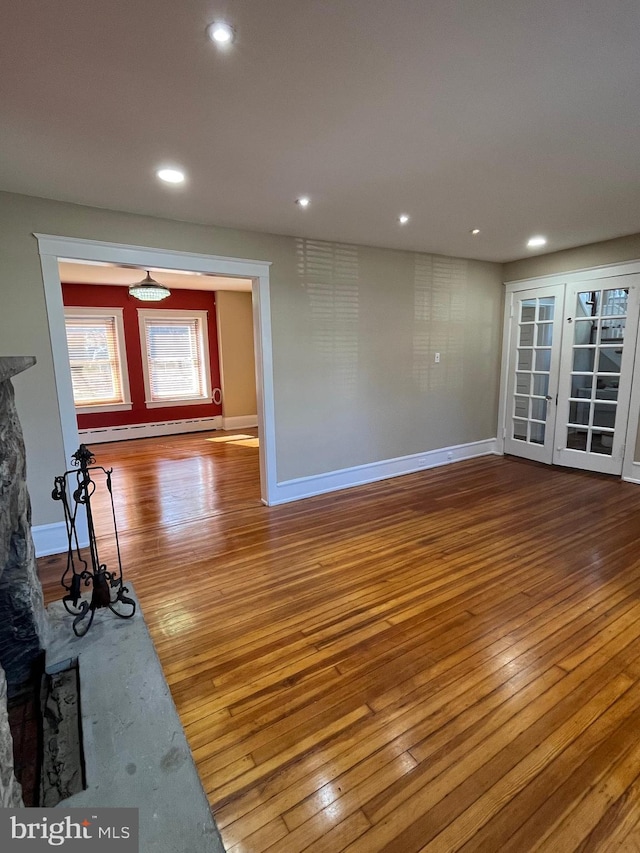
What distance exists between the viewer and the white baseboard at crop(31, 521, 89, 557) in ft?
10.1

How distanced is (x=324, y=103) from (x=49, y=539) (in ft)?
11.0

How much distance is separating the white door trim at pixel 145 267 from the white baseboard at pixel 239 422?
12.9 ft

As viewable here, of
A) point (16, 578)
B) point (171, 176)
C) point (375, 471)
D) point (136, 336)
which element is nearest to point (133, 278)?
point (136, 336)

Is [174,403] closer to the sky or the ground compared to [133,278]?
closer to the ground

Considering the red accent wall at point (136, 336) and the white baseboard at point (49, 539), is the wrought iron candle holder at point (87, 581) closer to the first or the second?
the white baseboard at point (49, 539)

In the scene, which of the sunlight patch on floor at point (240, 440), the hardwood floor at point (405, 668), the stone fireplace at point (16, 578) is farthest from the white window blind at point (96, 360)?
the stone fireplace at point (16, 578)

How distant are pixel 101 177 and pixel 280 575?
9.09 feet

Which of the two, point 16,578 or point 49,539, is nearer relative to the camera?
point 16,578

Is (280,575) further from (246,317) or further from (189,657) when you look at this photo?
(246,317)

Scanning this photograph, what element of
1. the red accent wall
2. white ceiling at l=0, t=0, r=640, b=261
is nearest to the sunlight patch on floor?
the red accent wall

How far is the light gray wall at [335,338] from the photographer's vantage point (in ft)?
9.55

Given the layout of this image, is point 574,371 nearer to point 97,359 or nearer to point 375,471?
point 375,471

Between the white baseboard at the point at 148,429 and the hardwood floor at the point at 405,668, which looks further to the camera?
the white baseboard at the point at 148,429

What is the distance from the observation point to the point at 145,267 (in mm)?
3287
